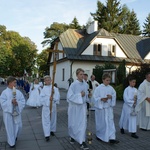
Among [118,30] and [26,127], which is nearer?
[26,127]

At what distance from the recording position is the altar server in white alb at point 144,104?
886 cm

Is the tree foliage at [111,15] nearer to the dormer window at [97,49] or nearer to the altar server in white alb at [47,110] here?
the dormer window at [97,49]

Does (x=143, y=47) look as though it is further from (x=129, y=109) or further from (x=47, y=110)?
(x=47, y=110)

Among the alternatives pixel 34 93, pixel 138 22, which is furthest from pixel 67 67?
pixel 138 22

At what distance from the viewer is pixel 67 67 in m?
33.2

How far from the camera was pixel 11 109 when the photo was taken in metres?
6.79

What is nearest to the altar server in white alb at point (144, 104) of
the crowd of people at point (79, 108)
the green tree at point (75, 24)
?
the crowd of people at point (79, 108)

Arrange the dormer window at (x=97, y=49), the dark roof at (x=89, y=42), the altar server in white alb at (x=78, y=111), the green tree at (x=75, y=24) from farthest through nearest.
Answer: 1. the green tree at (x=75, y=24)
2. the dormer window at (x=97, y=49)
3. the dark roof at (x=89, y=42)
4. the altar server in white alb at (x=78, y=111)

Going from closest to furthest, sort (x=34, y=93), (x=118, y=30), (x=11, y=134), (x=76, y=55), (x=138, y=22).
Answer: (x=11, y=134) → (x=34, y=93) → (x=76, y=55) → (x=118, y=30) → (x=138, y=22)

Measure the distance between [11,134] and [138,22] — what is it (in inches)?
2267

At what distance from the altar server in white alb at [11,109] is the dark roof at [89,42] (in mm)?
24478

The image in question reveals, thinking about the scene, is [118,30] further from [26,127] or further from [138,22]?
[26,127]

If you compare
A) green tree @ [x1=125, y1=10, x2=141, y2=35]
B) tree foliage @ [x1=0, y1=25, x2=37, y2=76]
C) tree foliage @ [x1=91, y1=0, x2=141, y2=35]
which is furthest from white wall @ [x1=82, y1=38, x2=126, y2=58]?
tree foliage @ [x1=0, y1=25, x2=37, y2=76]

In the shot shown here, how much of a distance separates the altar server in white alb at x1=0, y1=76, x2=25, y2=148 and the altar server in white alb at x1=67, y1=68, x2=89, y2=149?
1382mm
